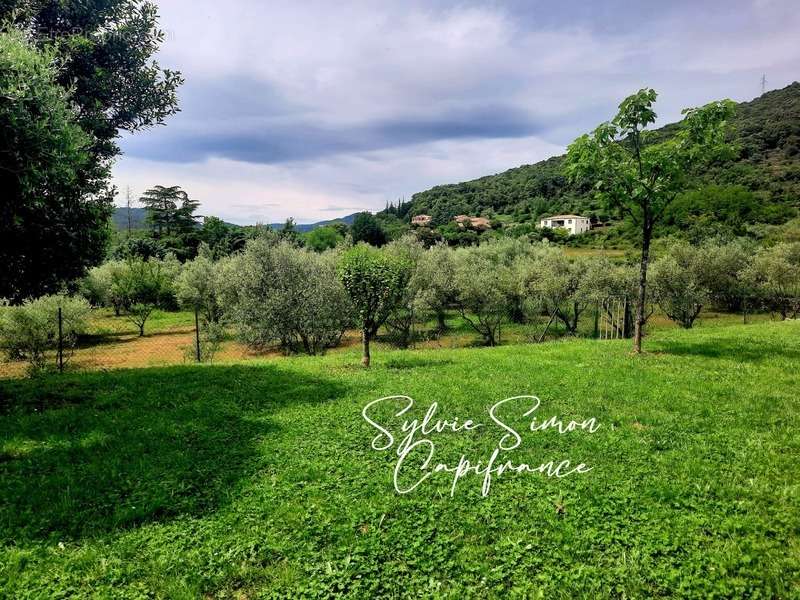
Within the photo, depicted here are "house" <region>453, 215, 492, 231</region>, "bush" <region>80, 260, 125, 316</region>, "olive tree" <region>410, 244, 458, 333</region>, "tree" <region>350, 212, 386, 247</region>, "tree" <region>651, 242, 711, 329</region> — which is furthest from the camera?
"house" <region>453, 215, 492, 231</region>

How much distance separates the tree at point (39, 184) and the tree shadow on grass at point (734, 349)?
15.5 meters

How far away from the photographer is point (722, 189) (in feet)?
218

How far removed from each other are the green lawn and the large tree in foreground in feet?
17.2

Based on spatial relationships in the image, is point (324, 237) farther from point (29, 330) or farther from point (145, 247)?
point (29, 330)

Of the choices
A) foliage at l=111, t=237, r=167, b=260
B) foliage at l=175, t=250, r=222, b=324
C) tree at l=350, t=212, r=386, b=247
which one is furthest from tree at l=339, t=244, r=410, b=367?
tree at l=350, t=212, r=386, b=247

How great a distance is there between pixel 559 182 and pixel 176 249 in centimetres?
10125

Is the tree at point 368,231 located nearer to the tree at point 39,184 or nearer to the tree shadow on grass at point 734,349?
the tree shadow on grass at point 734,349

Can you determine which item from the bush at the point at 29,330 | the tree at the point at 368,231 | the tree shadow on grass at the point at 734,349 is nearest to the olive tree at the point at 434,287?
the tree shadow on grass at the point at 734,349

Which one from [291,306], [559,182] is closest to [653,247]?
[291,306]

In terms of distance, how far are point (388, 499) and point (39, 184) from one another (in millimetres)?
8260

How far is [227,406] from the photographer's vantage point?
30.4 feet

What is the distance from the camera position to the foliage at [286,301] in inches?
834

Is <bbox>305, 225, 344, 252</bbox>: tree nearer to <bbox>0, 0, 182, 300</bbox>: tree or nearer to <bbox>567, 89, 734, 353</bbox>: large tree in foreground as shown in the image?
<bbox>0, 0, 182, 300</bbox>: tree

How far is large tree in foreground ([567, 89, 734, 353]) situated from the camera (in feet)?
37.3
